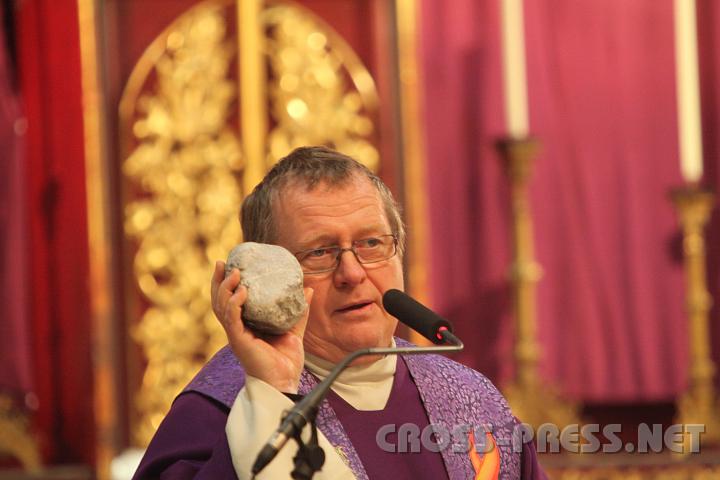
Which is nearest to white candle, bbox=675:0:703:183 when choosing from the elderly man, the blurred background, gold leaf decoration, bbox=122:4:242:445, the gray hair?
the blurred background

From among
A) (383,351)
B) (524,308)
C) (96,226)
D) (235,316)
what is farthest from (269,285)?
(524,308)

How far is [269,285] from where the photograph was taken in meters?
1.91

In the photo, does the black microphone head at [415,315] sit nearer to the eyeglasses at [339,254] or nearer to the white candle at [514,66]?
the eyeglasses at [339,254]

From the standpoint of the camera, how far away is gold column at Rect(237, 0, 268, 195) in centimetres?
524

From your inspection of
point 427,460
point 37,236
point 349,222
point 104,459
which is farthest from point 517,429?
point 37,236

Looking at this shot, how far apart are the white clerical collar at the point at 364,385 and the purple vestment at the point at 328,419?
0.17ft

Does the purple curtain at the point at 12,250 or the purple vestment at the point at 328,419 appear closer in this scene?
the purple vestment at the point at 328,419

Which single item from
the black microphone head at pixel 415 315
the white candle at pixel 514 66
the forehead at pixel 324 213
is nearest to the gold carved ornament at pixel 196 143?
the white candle at pixel 514 66

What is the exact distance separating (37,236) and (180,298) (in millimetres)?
656

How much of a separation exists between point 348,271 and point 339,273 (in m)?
0.02

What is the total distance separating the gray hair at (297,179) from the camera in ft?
7.41

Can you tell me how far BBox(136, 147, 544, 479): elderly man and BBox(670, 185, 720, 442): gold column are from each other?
116 inches

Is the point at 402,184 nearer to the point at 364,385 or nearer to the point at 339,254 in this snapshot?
the point at 364,385

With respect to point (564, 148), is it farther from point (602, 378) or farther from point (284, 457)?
point (284, 457)
